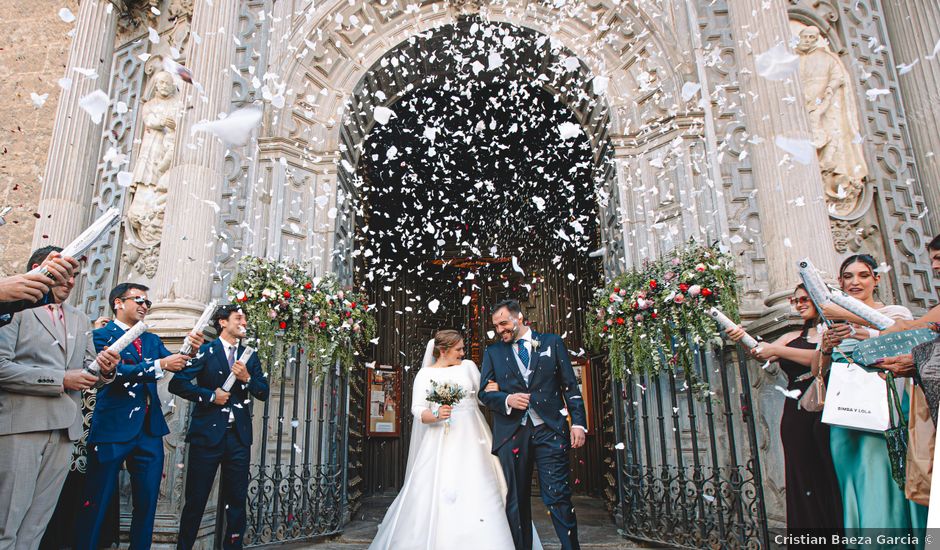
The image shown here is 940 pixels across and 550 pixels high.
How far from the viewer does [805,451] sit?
12.4 ft

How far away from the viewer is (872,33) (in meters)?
7.20

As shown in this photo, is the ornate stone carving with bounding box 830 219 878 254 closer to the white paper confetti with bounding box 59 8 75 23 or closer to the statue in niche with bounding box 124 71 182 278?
the statue in niche with bounding box 124 71 182 278

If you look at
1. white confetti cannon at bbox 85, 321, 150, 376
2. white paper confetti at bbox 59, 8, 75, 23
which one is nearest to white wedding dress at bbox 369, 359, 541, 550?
white confetti cannon at bbox 85, 321, 150, 376

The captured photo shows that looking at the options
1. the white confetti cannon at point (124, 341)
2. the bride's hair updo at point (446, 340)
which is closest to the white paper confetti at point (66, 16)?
the white confetti cannon at point (124, 341)

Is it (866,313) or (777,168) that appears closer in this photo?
(866,313)

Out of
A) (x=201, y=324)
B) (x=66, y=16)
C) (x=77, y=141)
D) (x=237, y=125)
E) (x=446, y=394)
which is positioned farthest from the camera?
(x=66, y=16)

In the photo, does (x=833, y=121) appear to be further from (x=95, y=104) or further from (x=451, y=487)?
(x=95, y=104)

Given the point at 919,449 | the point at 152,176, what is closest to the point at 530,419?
the point at 919,449

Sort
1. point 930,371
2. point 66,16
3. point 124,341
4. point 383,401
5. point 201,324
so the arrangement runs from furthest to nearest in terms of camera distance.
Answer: point 383,401, point 66,16, point 201,324, point 124,341, point 930,371

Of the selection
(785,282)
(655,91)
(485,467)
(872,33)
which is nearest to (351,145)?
(655,91)

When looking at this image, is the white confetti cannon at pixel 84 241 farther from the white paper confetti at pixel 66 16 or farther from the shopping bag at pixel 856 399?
the white paper confetti at pixel 66 16

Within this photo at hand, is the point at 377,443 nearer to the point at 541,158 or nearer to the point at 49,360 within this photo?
the point at 541,158

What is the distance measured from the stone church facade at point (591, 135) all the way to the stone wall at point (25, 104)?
7.09 ft

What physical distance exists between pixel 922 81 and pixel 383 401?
866cm
